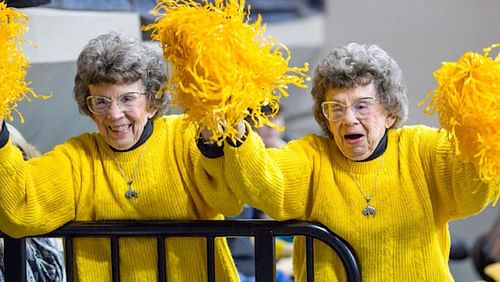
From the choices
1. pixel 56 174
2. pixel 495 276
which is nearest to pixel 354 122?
pixel 56 174

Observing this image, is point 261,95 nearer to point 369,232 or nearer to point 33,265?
point 369,232

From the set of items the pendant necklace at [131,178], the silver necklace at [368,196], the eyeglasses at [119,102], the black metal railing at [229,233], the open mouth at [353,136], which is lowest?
the black metal railing at [229,233]

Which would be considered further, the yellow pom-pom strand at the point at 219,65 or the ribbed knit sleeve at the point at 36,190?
the ribbed knit sleeve at the point at 36,190

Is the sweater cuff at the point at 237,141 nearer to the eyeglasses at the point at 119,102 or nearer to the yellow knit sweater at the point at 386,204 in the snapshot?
the yellow knit sweater at the point at 386,204

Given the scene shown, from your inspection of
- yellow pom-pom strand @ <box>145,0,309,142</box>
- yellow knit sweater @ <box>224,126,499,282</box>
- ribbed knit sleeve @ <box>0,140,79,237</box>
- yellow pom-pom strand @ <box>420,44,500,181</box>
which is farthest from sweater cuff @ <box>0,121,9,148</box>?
yellow pom-pom strand @ <box>420,44,500,181</box>

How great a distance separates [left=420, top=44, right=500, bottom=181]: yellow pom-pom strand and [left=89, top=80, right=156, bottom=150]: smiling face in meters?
0.54

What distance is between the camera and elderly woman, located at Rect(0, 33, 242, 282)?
1.78 metres

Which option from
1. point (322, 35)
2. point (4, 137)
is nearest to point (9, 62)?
point (4, 137)

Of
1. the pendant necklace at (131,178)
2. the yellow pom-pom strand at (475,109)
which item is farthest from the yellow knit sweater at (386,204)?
the pendant necklace at (131,178)

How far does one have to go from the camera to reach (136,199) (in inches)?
71.5

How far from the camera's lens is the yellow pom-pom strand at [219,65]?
157 centimetres

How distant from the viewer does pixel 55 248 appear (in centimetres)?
216

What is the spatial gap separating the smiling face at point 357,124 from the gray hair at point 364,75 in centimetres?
1

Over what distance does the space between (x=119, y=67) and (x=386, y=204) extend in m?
0.53
